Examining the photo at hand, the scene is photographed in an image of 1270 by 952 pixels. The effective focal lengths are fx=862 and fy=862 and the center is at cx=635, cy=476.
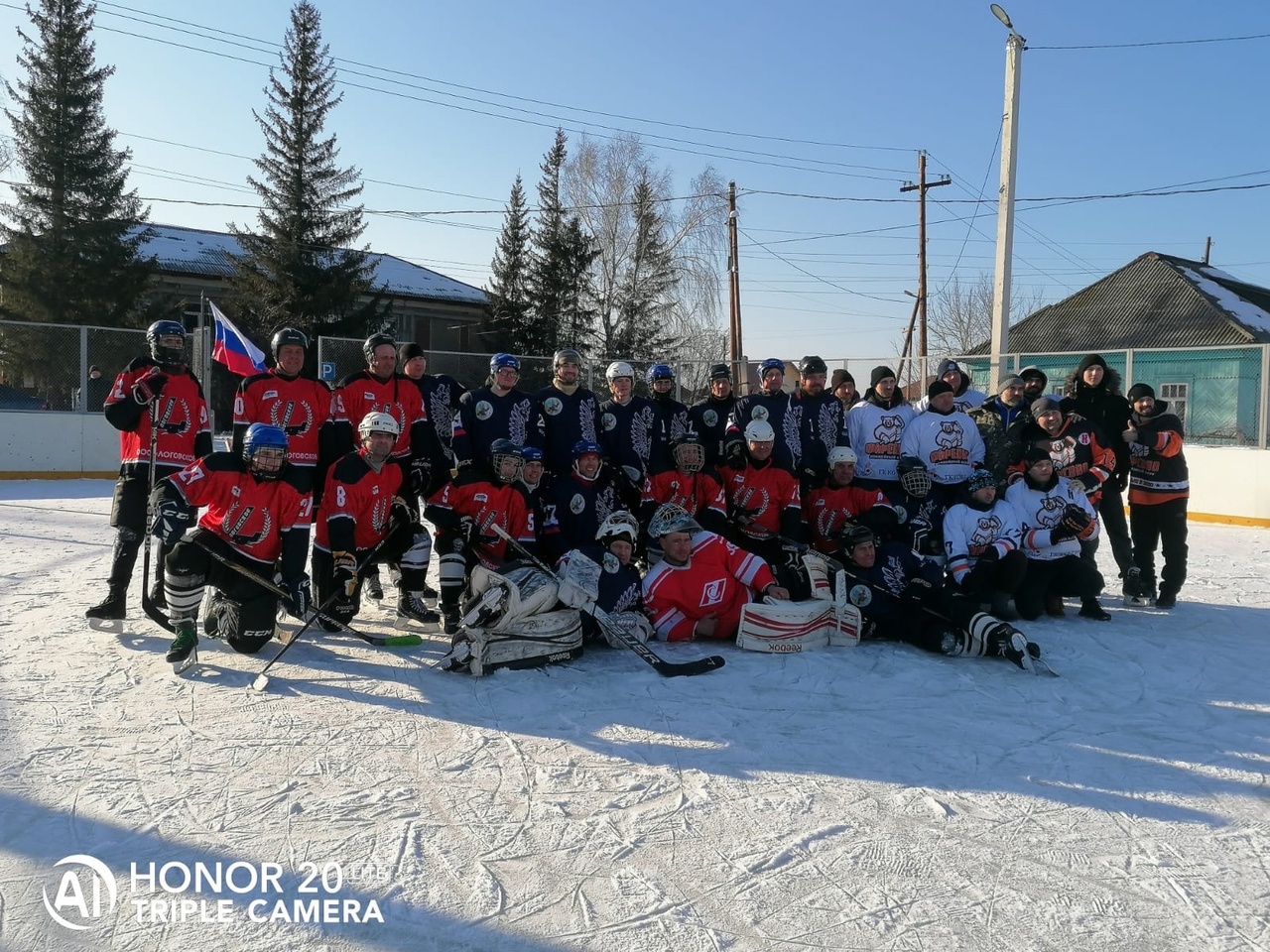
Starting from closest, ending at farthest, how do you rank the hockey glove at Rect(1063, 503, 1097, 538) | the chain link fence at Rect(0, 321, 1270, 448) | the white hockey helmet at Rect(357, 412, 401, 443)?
1. the white hockey helmet at Rect(357, 412, 401, 443)
2. the hockey glove at Rect(1063, 503, 1097, 538)
3. the chain link fence at Rect(0, 321, 1270, 448)

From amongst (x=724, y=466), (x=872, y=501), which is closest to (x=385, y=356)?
(x=724, y=466)

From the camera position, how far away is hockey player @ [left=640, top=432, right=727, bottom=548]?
576cm

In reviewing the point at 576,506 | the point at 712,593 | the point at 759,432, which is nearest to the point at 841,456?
the point at 759,432

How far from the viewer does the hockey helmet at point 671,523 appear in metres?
4.93

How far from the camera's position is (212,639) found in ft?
15.6

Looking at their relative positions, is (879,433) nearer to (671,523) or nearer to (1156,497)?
(1156,497)

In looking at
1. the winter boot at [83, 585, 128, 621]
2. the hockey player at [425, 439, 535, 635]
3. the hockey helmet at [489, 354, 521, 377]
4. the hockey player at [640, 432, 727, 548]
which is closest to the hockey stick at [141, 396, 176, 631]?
the winter boot at [83, 585, 128, 621]

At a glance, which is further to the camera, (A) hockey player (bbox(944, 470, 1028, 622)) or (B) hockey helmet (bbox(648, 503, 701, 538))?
(A) hockey player (bbox(944, 470, 1028, 622))

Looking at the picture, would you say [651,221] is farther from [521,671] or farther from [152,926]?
[152,926]

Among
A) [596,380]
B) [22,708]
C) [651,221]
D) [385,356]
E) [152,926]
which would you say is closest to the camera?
[152,926]

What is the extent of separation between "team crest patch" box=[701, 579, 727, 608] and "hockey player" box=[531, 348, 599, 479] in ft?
4.57

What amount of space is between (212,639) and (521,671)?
182 centimetres

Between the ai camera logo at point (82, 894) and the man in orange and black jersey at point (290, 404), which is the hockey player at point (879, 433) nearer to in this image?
the man in orange and black jersey at point (290, 404)

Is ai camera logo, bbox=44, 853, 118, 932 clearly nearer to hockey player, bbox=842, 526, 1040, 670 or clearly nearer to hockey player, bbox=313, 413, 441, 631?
hockey player, bbox=313, 413, 441, 631
